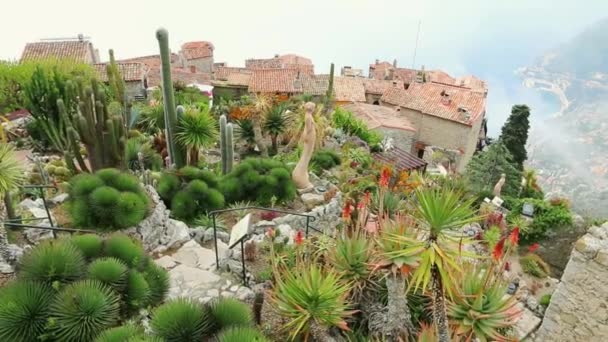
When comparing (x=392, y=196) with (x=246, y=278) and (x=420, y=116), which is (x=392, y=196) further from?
(x=420, y=116)

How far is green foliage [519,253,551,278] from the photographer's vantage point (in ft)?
40.0

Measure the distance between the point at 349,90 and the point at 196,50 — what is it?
13.8m

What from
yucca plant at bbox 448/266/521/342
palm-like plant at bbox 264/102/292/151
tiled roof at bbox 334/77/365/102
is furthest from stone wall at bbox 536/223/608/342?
tiled roof at bbox 334/77/365/102

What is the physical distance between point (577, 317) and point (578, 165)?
5341 cm

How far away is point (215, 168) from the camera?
1095 centimetres

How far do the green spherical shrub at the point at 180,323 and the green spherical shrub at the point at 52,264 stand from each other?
3.19 feet

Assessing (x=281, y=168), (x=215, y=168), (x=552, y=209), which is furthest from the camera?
(x=552, y=209)

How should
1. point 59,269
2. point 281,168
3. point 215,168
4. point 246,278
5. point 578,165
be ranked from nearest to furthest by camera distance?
point 59,269 → point 246,278 → point 281,168 → point 215,168 → point 578,165

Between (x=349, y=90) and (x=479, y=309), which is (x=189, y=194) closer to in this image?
(x=479, y=309)

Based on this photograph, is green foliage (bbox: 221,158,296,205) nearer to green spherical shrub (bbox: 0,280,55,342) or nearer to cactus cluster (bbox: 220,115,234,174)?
cactus cluster (bbox: 220,115,234,174)

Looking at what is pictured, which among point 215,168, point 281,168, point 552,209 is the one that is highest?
point 281,168

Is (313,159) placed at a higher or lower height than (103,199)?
lower

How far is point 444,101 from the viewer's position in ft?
85.5

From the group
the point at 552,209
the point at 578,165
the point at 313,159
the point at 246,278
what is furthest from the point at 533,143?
the point at 246,278
